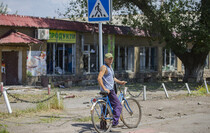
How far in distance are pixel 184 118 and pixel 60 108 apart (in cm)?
385

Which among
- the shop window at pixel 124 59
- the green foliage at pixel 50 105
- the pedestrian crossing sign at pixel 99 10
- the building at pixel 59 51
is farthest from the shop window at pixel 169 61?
the pedestrian crossing sign at pixel 99 10

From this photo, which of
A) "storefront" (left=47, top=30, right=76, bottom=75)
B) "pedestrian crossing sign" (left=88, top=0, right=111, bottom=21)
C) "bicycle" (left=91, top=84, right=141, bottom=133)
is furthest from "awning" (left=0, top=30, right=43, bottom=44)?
"bicycle" (left=91, top=84, right=141, bottom=133)

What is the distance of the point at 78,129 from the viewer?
7.78 metres

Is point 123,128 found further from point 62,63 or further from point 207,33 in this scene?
point 62,63

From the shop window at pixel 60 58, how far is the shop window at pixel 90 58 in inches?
48.8

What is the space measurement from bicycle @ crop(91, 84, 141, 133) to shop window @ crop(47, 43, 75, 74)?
47.2 ft

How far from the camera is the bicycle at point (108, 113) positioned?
7242 millimetres

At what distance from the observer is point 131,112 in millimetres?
8062

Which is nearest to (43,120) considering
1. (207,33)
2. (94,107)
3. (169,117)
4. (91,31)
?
(94,107)

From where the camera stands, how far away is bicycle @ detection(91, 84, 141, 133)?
7242 millimetres

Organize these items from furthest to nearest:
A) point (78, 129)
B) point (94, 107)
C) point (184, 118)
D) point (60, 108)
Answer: point (60, 108) → point (184, 118) → point (78, 129) → point (94, 107)

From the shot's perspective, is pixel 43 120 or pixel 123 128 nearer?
pixel 123 128

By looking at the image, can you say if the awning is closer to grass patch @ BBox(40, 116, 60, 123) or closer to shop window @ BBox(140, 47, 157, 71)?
grass patch @ BBox(40, 116, 60, 123)

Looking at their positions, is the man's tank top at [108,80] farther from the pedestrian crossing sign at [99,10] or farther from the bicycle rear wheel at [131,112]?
the pedestrian crossing sign at [99,10]
